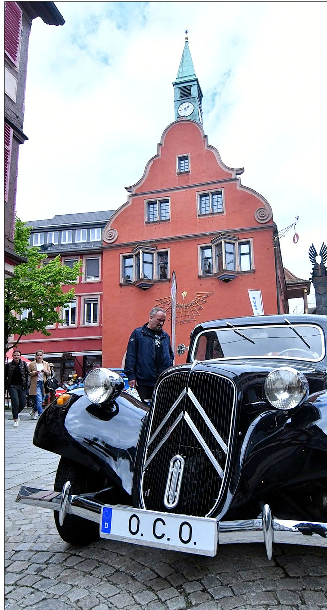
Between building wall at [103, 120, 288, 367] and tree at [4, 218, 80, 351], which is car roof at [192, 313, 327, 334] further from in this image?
building wall at [103, 120, 288, 367]

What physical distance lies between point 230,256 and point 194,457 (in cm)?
1636

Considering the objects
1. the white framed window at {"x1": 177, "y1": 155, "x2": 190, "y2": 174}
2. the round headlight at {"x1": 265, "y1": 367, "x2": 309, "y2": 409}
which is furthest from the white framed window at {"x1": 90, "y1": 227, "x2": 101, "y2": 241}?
the round headlight at {"x1": 265, "y1": 367, "x2": 309, "y2": 409}

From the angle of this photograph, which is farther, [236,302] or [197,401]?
[236,302]

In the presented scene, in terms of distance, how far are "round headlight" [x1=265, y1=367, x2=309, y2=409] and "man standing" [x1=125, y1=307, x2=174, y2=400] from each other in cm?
261

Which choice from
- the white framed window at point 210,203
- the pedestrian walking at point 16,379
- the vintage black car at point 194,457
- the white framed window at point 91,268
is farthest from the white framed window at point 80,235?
the vintage black car at point 194,457

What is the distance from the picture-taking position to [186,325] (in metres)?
18.0

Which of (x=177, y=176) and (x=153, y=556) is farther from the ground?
(x=177, y=176)

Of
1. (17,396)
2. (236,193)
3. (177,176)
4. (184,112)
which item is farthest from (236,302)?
(184,112)

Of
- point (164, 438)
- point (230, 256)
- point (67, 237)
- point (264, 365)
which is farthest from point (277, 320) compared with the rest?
point (67, 237)

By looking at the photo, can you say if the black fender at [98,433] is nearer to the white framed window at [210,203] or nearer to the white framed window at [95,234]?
the white framed window at [210,203]

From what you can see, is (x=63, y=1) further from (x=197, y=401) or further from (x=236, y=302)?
(x=236, y=302)

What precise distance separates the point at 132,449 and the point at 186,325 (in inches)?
615

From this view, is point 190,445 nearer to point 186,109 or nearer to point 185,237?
point 185,237

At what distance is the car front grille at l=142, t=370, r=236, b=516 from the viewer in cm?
203
